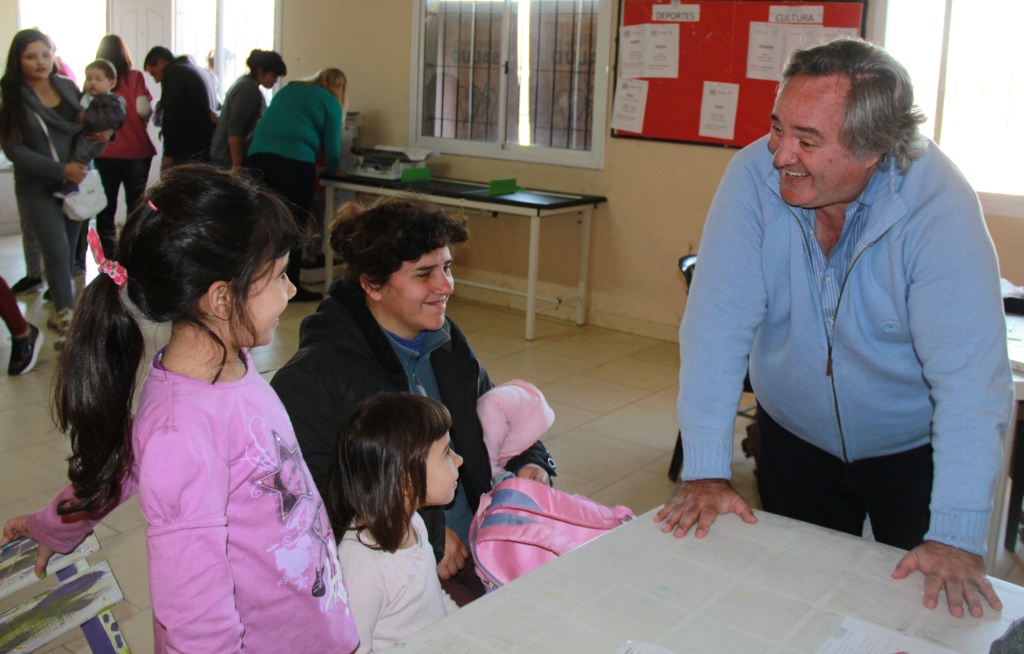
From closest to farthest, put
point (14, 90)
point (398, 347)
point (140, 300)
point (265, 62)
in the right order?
1. point (140, 300)
2. point (398, 347)
3. point (14, 90)
4. point (265, 62)

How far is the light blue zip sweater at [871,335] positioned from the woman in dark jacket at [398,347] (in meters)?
0.55

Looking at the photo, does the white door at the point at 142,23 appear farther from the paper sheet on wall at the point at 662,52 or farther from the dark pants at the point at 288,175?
the paper sheet on wall at the point at 662,52

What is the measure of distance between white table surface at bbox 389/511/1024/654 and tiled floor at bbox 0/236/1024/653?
4.27 ft

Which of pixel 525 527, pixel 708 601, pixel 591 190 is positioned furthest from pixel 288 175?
pixel 708 601

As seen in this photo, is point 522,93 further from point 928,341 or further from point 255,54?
point 928,341

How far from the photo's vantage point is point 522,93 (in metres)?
5.75

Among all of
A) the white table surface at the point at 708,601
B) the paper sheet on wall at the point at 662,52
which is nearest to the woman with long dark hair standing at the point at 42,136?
the paper sheet on wall at the point at 662,52

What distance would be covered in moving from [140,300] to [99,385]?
0.41ft

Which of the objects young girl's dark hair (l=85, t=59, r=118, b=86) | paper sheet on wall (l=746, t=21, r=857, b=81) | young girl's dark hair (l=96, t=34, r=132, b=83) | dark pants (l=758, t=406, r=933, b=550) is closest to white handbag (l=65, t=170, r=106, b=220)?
young girl's dark hair (l=85, t=59, r=118, b=86)

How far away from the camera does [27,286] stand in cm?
581

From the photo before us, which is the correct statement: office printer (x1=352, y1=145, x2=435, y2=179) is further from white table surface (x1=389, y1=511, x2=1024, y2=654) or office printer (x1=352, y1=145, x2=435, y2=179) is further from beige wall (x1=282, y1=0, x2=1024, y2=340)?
white table surface (x1=389, y1=511, x2=1024, y2=654)

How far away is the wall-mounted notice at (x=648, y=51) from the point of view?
197 inches

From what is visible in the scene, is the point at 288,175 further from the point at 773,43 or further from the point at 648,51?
the point at 773,43

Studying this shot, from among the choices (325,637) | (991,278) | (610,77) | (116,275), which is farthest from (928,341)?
(610,77)
